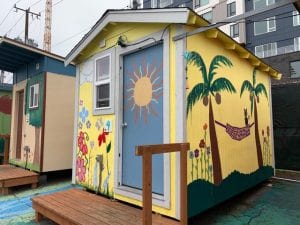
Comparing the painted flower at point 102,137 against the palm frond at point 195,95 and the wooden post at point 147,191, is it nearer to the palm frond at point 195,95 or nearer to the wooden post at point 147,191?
the palm frond at point 195,95

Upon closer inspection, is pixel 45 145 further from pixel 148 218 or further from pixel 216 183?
pixel 148 218

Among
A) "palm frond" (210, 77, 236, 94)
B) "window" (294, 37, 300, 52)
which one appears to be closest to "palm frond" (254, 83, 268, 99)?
"palm frond" (210, 77, 236, 94)

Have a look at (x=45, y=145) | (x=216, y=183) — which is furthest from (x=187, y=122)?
(x=45, y=145)

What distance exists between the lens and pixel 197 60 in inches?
148

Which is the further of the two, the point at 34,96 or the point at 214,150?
the point at 34,96

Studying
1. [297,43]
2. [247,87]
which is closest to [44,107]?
[247,87]

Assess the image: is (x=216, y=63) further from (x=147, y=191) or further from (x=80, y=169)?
(x=80, y=169)

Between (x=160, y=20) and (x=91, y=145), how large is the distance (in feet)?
8.44

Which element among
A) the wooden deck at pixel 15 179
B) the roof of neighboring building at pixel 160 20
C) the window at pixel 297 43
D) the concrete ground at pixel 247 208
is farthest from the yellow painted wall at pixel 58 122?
the window at pixel 297 43

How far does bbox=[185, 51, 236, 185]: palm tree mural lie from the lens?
366cm

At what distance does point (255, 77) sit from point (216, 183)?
2721 millimetres

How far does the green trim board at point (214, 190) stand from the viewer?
3.56 meters

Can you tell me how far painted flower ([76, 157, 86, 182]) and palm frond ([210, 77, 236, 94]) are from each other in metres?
2.81

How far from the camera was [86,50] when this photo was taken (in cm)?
531
